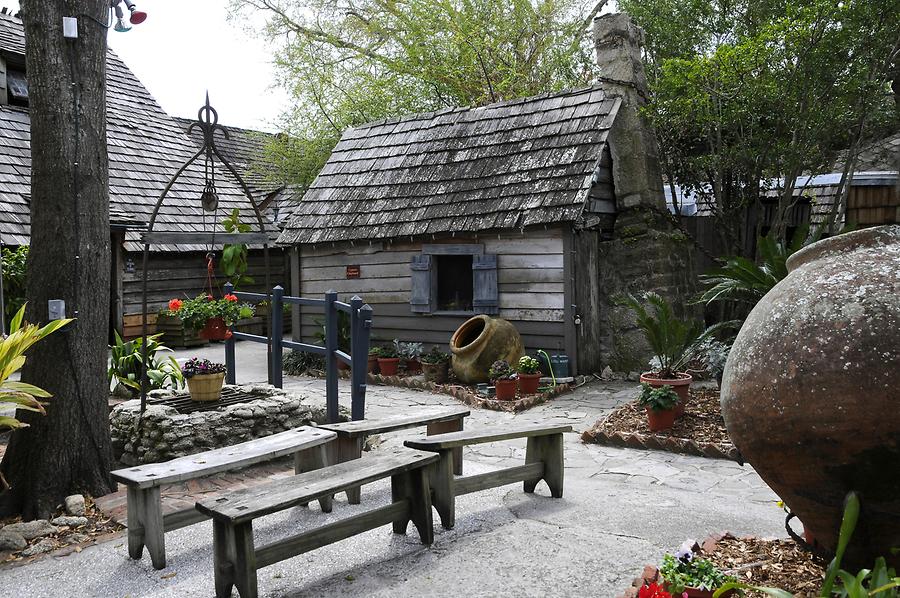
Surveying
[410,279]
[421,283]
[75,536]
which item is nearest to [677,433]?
[75,536]

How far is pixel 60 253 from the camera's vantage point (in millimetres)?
5059

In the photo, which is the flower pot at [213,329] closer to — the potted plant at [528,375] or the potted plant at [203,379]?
the potted plant at [203,379]

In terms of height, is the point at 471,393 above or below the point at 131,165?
below

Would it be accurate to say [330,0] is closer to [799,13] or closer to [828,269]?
[799,13]

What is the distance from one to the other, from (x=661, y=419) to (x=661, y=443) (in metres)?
0.31

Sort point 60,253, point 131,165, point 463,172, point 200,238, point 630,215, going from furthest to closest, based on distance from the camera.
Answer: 1. point 131,165
2. point 463,172
3. point 630,215
4. point 200,238
5. point 60,253

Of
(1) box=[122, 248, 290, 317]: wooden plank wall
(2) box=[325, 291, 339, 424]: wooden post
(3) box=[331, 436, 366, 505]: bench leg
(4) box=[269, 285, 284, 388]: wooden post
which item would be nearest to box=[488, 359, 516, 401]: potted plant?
(2) box=[325, 291, 339, 424]: wooden post

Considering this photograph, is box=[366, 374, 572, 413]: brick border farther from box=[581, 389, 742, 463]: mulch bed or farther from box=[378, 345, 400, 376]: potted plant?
box=[581, 389, 742, 463]: mulch bed

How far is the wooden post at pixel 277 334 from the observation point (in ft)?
25.5

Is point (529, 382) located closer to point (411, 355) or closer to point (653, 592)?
point (411, 355)

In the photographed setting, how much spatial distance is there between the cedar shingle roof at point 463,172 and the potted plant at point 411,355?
1.73m

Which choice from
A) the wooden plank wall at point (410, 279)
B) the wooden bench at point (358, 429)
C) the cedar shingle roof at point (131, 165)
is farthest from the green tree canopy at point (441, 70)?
the wooden bench at point (358, 429)

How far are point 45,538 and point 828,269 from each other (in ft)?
15.3

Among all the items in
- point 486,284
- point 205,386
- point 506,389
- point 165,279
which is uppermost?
point 165,279
